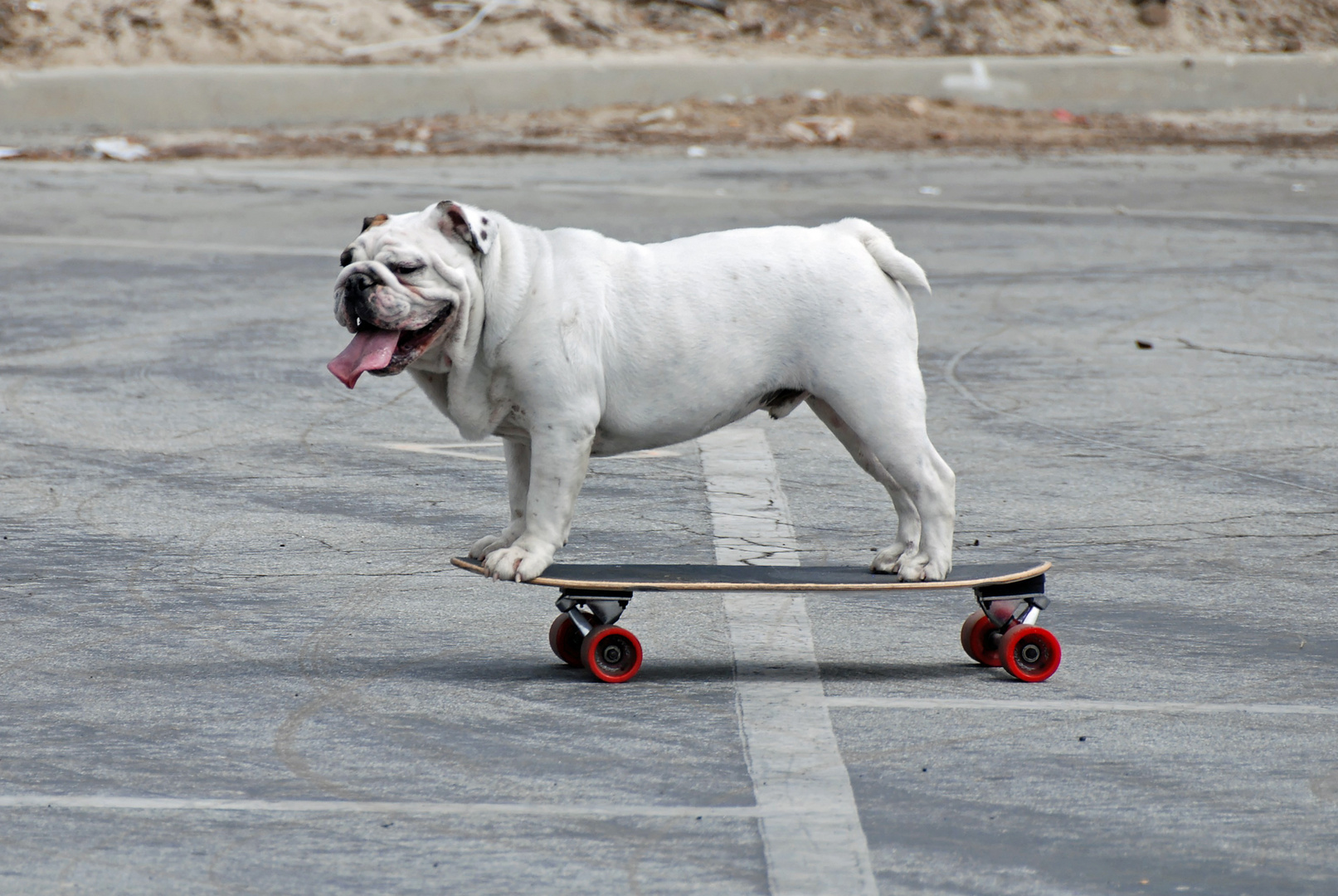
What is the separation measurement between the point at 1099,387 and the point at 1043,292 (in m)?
2.92

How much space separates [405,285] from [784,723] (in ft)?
5.85

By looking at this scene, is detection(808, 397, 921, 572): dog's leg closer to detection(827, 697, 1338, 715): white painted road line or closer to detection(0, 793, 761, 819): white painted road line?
detection(827, 697, 1338, 715): white painted road line

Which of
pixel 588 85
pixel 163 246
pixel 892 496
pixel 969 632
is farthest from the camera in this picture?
pixel 588 85

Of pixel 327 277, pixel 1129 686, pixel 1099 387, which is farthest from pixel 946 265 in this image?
pixel 1129 686

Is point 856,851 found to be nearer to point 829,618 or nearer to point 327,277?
point 829,618

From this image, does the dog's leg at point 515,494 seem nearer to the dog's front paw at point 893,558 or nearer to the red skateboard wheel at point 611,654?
the red skateboard wheel at point 611,654

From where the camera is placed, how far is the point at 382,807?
14.6ft

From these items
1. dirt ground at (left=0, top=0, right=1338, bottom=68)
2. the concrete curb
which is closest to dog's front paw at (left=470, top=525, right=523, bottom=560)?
the concrete curb

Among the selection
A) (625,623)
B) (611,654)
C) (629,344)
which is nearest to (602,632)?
(611,654)

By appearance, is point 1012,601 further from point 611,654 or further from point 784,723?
point 611,654

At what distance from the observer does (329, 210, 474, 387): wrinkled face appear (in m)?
5.15

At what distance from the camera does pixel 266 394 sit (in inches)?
385

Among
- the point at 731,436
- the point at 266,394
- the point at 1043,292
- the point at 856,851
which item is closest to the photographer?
the point at 856,851

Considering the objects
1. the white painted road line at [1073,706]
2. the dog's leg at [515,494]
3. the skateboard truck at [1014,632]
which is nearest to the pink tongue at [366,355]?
the dog's leg at [515,494]
